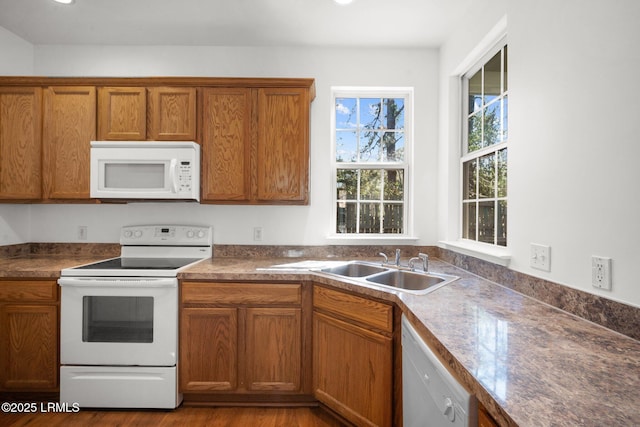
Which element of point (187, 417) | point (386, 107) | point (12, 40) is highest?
point (12, 40)

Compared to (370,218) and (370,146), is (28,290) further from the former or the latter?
(370,146)

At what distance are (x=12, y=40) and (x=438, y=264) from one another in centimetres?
372

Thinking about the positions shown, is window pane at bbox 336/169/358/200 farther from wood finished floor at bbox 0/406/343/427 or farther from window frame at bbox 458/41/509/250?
wood finished floor at bbox 0/406/343/427

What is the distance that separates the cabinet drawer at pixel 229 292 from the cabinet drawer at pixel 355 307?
0.62 feet

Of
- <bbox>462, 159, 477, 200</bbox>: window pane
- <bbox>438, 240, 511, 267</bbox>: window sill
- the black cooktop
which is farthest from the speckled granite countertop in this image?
the black cooktop

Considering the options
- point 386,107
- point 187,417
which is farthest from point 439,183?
point 187,417

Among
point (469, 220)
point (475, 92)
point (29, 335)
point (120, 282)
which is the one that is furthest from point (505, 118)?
point (29, 335)

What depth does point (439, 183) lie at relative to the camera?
2752 millimetres

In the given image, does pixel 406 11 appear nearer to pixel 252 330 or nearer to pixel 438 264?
pixel 438 264

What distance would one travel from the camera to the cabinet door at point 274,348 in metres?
2.13

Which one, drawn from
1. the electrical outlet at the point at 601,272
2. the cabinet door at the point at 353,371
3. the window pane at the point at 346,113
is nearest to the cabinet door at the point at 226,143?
the window pane at the point at 346,113

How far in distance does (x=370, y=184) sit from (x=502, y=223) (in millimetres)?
1155

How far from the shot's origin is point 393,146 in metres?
2.89

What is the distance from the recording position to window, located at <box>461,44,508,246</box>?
198 centimetres
